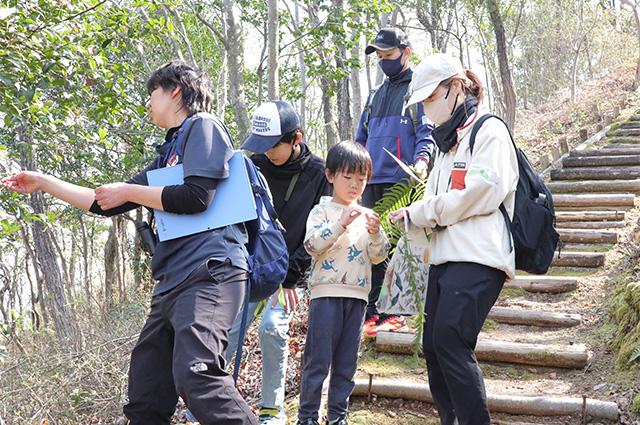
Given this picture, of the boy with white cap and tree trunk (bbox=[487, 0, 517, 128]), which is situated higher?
tree trunk (bbox=[487, 0, 517, 128])

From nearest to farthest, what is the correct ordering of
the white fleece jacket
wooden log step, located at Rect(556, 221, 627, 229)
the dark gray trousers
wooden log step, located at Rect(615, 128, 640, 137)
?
the white fleece jacket < the dark gray trousers < wooden log step, located at Rect(556, 221, 627, 229) < wooden log step, located at Rect(615, 128, 640, 137)

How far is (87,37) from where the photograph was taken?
14.7 feet

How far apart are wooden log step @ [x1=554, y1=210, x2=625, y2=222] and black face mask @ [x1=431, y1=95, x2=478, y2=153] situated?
195 inches

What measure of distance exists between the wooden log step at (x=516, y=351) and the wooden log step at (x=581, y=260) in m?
2.08

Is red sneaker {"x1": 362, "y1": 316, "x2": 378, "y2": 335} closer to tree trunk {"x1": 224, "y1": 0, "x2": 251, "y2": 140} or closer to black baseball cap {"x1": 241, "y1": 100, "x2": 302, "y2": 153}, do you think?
black baseball cap {"x1": 241, "y1": 100, "x2": 302, "y2": 153}

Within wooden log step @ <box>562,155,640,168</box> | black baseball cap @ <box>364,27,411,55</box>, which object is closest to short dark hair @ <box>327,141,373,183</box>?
black baseball cap @ <box>364,27,411,55</box>

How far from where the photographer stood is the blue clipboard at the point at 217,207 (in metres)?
2.27

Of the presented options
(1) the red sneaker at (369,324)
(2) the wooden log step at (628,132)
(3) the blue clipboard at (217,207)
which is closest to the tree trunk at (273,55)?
(1) the red sneaker at (369,324)

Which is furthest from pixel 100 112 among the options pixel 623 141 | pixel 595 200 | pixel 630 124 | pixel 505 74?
pixel 505 74

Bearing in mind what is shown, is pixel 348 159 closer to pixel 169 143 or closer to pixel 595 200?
pixel 169 143

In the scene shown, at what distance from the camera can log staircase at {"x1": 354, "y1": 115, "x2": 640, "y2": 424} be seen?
3.37 m

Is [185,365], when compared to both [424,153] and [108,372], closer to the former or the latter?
[424,153]

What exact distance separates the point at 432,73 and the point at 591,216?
5.32 metres

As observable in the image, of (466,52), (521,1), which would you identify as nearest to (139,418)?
(521,1)
